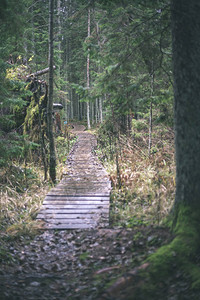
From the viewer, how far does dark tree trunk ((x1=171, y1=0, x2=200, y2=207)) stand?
357 centimetres

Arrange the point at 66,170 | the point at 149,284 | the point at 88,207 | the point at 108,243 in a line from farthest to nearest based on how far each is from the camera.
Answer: the point at 66,170
the point at 88,207
the point at 108,243
the point at 149,284

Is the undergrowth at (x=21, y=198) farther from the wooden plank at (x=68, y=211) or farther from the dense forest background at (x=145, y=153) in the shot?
the wooden plank at (x=68, y=211)

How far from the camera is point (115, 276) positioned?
322cm

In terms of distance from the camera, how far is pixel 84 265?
3.86 metres

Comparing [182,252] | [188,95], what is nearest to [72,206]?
[182,252]

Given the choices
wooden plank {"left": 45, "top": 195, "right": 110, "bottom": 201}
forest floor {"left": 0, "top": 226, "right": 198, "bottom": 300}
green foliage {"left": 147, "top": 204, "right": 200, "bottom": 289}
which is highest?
green foliage {"left": 147, "top": 204, "right": 200, "bottom": 289}

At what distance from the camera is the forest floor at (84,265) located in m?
2.84

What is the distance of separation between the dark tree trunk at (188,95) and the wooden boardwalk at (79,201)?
226 cm

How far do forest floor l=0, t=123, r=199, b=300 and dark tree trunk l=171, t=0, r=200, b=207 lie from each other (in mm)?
909

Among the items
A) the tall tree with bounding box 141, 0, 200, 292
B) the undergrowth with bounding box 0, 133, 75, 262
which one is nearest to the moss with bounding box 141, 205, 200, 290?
the tall tree with bounding box 141, 0, 200, 292

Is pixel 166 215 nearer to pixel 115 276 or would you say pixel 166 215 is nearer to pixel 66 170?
pixel 115 276

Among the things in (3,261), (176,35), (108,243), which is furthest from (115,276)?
(176,35)

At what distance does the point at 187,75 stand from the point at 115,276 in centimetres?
298

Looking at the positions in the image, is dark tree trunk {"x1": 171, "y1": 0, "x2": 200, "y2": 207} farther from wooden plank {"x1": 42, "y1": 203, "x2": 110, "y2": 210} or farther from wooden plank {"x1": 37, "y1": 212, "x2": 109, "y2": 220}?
wooden plank {"x1": 42, "y1": 203, "x2": 110, "y2": 210}
